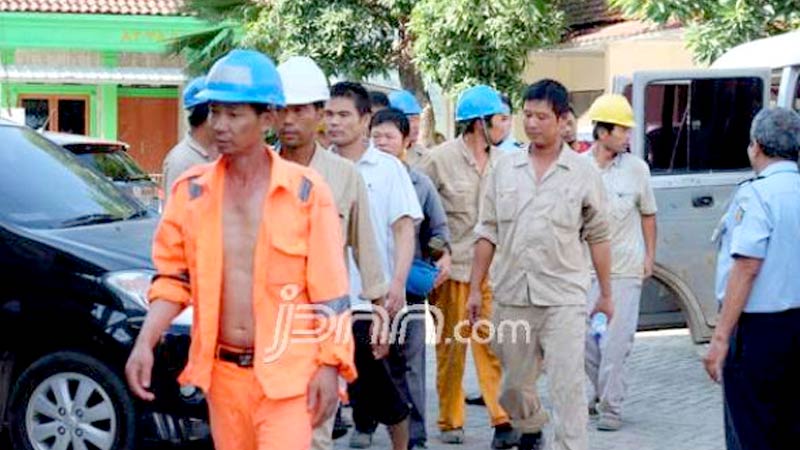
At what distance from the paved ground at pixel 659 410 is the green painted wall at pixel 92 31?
23549 mm

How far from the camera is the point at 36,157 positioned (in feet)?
30.0

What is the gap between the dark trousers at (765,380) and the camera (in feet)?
22.5

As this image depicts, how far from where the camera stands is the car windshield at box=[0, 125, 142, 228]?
8570 mm

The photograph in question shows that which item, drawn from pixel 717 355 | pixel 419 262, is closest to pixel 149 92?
pixel 419 262

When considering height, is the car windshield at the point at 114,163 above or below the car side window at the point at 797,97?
below

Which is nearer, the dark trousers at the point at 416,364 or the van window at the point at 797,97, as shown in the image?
the dark trousers at the point at 416,364

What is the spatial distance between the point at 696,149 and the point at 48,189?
4765 millimetres

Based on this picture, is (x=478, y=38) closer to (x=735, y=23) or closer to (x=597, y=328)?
(x=735, y=23)

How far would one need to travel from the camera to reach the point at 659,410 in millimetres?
10586

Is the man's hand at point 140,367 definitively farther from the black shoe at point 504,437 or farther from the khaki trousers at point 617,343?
the khaki trousers at point 617,343

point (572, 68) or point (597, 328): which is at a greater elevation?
point (572, 68)

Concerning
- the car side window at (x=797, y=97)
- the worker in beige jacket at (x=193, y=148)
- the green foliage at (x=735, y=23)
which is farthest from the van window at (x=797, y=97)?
the green foliage at (x=735, y=23)

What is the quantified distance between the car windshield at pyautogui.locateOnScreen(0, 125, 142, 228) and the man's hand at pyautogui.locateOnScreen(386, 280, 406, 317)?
2055 millimetres

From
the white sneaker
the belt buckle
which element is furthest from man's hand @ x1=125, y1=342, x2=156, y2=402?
the white sneaker
